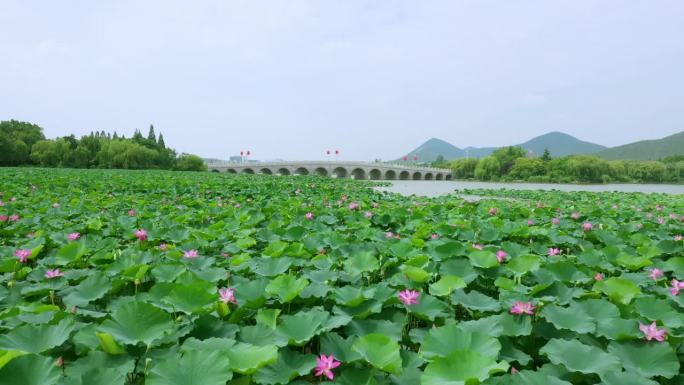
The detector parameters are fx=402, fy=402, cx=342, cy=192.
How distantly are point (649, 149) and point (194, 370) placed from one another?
21158 cm

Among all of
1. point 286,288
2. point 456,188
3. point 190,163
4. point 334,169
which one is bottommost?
point 456,188

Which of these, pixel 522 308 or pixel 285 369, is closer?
pixel 285 369

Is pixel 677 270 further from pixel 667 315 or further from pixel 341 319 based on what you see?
pixel 341 319

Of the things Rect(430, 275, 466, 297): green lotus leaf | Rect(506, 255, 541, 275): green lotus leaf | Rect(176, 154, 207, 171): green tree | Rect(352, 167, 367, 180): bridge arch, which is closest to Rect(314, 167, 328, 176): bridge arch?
Rect(352, 167, 367, 180): bridge arch

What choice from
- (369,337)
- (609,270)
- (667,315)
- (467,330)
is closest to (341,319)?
(369,337)

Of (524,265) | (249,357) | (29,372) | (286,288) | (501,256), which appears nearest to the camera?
(29,372)

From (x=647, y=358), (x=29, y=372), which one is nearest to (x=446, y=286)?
(x=647, y=358)

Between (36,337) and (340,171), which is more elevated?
(340,171)

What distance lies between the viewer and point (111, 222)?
4137 mm

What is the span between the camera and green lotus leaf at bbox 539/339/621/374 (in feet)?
4.29

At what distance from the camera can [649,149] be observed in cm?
16800

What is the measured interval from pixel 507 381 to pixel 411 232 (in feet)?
9.56

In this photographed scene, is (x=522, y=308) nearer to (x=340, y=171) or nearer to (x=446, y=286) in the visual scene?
(x=446, y=286)

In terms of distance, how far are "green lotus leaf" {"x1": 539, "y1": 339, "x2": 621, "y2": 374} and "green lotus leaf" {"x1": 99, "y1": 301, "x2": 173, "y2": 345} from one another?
53.1 inches
